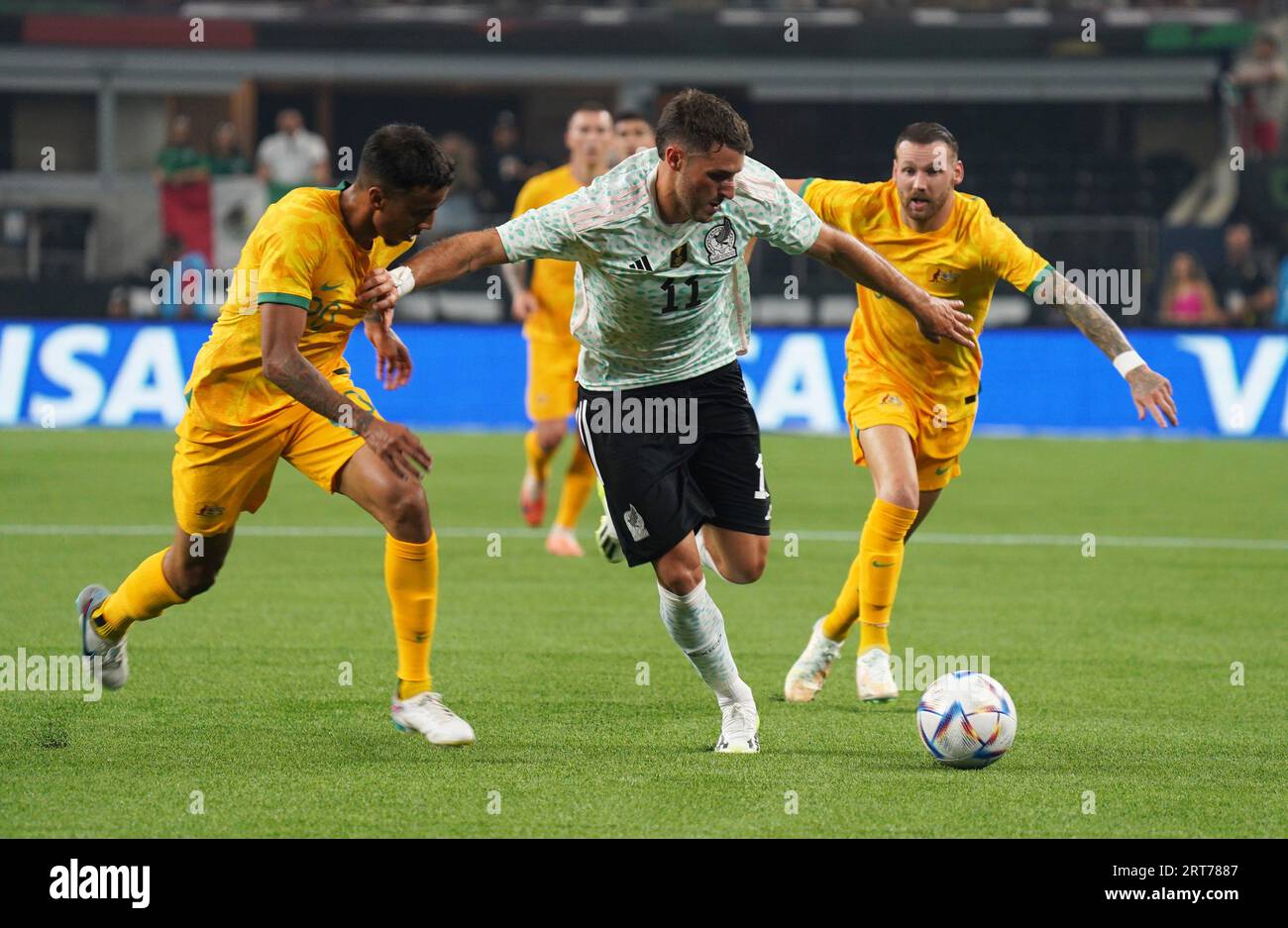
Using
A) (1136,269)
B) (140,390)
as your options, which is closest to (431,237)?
(140,390)

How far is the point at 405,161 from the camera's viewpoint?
582cm

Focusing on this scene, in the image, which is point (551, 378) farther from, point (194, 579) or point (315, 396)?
point (315, 396)

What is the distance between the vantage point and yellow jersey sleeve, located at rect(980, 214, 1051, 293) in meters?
7.28

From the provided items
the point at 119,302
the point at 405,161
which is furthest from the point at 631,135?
the point at 119,302

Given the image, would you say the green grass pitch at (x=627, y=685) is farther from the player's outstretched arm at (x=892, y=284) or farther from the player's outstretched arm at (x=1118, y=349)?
the player's outstretched arm at (x=892, y=284)

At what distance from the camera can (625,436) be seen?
6262mm

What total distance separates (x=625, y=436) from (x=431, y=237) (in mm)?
14388

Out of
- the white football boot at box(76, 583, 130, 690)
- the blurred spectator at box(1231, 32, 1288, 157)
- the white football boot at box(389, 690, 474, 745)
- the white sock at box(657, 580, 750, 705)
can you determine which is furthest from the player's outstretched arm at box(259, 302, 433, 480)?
the blurred spectator at box(1231, 32, 1288, 157)

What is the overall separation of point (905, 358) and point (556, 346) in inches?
179

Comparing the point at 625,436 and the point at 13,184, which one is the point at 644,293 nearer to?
the point at 625,436

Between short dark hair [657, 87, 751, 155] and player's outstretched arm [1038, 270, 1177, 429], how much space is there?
1.81m

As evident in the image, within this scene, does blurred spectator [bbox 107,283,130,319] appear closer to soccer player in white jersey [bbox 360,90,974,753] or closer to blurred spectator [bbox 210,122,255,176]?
blurred spectator [bbox 210,122,255,176]
